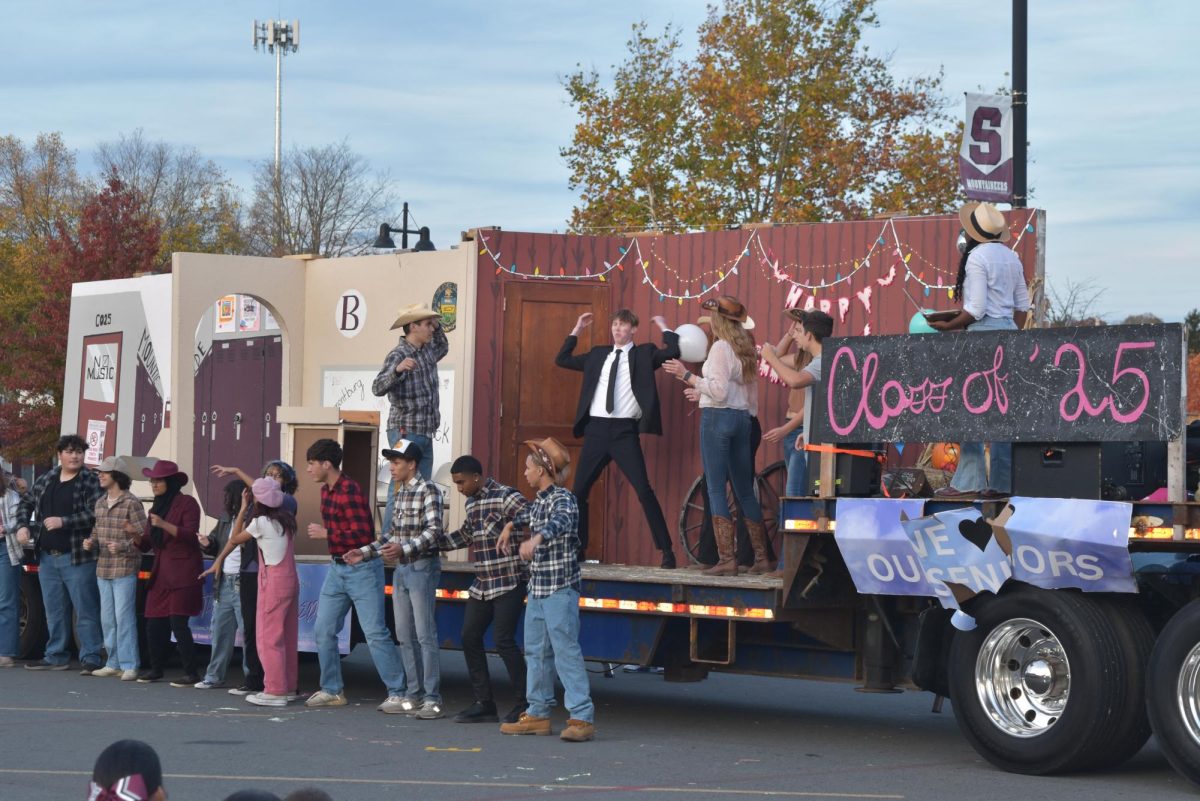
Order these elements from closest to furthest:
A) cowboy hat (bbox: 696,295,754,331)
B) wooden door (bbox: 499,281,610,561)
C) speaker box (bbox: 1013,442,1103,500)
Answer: speaker box (bbox: 1013,442,1103,500), cowboy hat (bbox: 696,295,754,331), wooden door (bbox: 499,281,610,561)

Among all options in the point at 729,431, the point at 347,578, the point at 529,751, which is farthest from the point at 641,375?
the point at 529,751

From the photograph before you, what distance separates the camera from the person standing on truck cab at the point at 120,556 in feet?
43.6

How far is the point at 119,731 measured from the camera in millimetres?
10328

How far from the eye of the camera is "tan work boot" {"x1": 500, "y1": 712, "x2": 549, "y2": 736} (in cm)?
1023

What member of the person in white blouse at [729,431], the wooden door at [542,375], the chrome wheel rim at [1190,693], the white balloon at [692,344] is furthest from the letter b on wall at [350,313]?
the chrome wheel rim at [1190,693]

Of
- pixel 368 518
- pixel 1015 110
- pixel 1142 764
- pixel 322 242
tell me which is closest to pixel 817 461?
pixel 1142 764

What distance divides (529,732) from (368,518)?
79.9 inches

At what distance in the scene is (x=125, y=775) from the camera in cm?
379

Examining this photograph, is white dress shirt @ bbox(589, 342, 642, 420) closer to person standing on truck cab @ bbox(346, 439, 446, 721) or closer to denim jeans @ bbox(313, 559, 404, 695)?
person standing on truck cab @ bbox(346, 439, 446, 721)

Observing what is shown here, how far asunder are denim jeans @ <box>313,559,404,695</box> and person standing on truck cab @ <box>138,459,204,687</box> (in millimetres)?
1807

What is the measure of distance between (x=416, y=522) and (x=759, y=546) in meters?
2.22

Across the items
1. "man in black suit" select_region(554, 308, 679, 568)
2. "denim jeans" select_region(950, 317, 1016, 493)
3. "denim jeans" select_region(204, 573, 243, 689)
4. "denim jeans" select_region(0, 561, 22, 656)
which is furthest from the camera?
"denim jeans" select_region(0, 561, 22, 656)

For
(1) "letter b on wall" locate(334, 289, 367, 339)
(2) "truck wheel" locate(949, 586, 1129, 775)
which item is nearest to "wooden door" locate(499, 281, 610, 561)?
(1) "letter b on wall" locate(334, 289, 367, 339)

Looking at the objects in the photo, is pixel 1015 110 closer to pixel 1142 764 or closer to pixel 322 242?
pixel 1142 764
